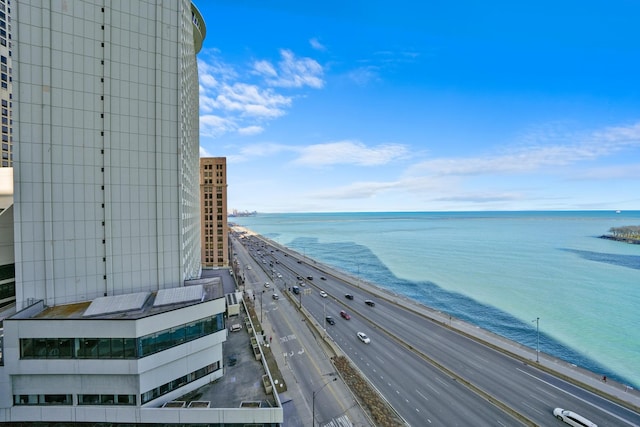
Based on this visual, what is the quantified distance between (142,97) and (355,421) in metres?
47.6

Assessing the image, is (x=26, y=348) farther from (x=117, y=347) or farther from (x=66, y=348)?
(x=117, y=347)

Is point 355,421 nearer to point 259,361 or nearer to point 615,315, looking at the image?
point 259,361

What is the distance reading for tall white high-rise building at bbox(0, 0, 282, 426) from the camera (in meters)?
26.4

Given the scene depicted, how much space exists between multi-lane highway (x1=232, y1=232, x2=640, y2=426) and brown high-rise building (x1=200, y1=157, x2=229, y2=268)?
184ft

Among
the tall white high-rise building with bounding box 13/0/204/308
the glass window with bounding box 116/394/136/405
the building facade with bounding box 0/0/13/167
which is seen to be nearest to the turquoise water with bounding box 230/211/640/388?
the glass window with bounding box 116/394/136/405

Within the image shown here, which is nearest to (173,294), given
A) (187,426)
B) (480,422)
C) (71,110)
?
(187,426)

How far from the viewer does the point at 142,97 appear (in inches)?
Answer: 1352

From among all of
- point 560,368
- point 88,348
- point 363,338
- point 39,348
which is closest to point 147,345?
point 88,348

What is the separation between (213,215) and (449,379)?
90552 millimetres

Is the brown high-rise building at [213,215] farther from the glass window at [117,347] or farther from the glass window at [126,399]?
the glass window at [117,347]

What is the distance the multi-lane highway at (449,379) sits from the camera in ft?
100

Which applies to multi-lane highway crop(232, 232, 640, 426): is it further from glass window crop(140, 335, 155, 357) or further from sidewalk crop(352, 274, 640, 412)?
glass window crop(140, 335, 155, 357)

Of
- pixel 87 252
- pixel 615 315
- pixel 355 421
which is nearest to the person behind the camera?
pixel 355 421

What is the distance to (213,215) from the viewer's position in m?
101
